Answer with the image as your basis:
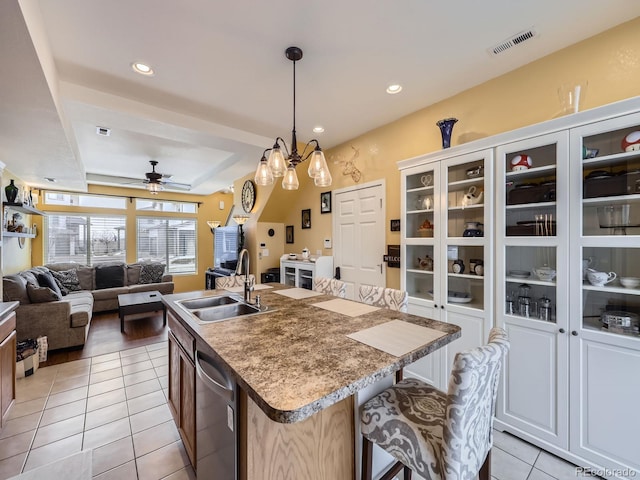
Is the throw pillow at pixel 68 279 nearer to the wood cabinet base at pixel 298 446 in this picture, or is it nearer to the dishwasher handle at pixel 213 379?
the dishwasher handle at pixel 213 379

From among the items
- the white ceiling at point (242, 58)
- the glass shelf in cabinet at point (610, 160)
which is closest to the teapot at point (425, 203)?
the white ceiling at point (242, 58)

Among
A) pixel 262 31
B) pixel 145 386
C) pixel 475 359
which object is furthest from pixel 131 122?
pixel 475 359

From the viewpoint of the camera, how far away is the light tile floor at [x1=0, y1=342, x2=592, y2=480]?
173 cm

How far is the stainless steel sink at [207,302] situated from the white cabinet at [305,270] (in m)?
1.78

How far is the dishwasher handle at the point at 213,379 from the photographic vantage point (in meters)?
1.08

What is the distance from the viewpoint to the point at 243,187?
17.4ft

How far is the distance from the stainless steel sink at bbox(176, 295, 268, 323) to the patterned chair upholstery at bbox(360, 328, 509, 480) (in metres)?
0.94

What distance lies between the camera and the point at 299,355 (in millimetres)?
1120

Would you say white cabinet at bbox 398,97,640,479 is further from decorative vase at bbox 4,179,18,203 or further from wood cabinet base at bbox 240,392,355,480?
decorative vase at bbox 4,179,18,203

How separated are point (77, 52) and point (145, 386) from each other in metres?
2.93

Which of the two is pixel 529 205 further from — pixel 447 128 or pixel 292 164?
pixel 292 164

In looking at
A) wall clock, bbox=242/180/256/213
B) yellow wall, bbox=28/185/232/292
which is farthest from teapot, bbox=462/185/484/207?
yellow wall, bbox=28/185/232/292
